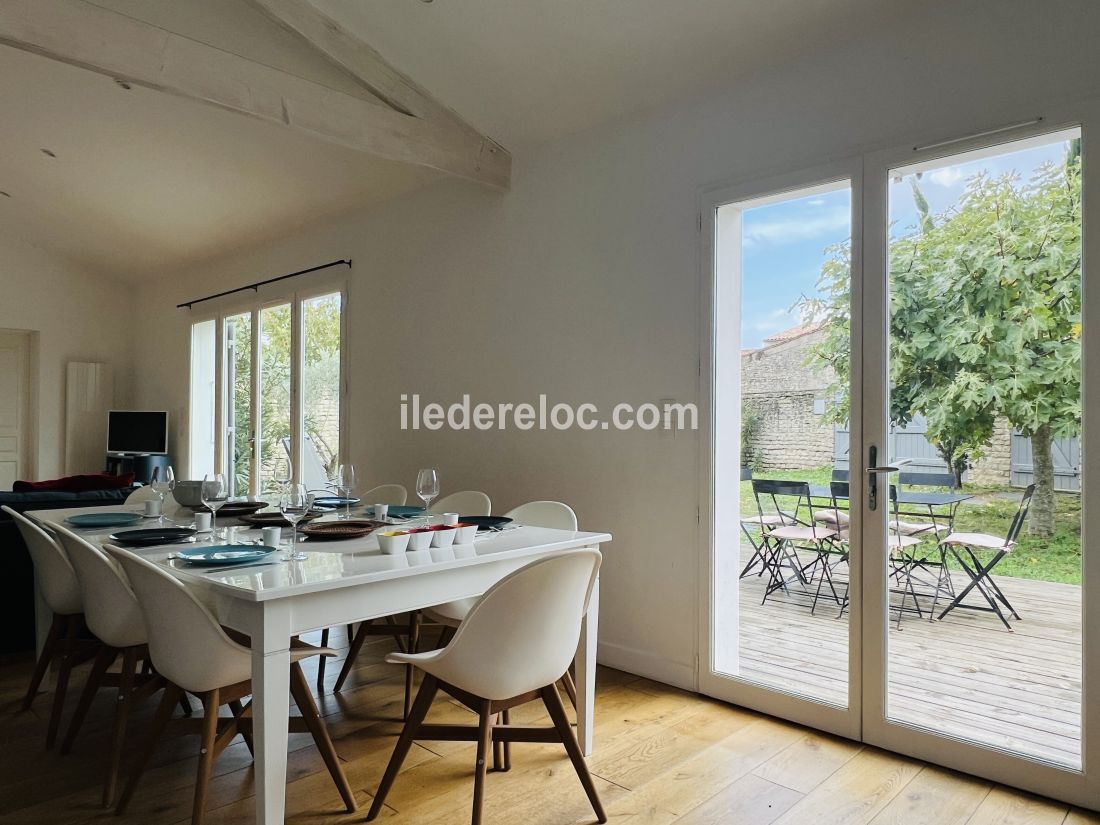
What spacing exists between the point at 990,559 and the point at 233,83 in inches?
137

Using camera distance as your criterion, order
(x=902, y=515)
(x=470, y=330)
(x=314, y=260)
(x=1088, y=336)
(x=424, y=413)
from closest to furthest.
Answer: (x=1088, y=336)
(x=902, y=515)
(x=470, y=330)
(x=424, y=413)
(x=314, y=260)

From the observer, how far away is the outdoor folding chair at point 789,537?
3109mm

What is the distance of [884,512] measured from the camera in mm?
2822

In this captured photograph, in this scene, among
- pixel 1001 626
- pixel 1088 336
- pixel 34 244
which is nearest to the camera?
pixel 1088 336

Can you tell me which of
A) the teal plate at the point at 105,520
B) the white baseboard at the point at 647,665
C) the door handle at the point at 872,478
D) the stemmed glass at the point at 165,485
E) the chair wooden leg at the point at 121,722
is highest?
the door handle at the point at 872,478

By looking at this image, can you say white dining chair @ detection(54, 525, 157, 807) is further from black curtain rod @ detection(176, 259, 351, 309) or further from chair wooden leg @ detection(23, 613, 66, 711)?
black curtain rod @ detection(176, 259, 351, 309)

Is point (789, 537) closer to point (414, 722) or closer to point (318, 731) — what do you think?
point (414, 722)

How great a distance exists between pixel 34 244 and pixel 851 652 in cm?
857

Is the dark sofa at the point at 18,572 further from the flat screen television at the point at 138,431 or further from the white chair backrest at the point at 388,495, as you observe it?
the flat screen television at the point at 138,431

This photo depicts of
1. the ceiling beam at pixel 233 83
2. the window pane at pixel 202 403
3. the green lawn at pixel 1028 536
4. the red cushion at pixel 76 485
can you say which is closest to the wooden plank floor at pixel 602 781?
the green lawn at pixel 1028 536

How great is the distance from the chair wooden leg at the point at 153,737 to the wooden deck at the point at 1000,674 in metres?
2.30

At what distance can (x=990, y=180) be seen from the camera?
2619 millimetres

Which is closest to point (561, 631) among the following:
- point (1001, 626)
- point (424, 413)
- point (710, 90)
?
point (1001, 626)

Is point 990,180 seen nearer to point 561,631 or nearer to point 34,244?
point 561,631
